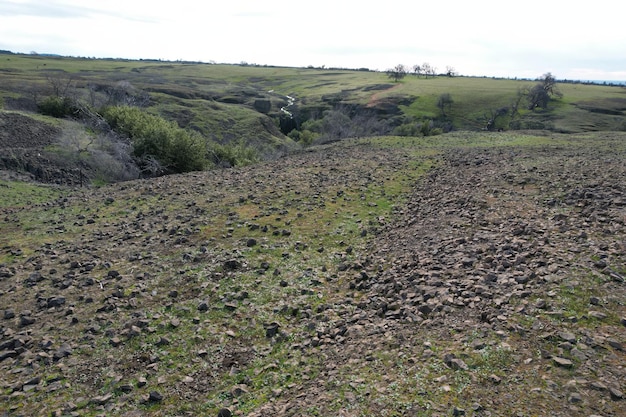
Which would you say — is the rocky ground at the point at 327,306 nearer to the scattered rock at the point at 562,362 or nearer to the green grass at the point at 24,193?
the scattered rock at the point at 562,362

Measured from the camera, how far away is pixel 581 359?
7617 millimetres

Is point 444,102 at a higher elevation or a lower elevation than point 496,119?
higher

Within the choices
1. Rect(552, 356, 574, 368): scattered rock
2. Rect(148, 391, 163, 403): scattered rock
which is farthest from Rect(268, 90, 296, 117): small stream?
Rect(552, 356, 574, 368): scattered rock

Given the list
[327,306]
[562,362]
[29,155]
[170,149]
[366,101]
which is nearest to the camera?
[562,362]

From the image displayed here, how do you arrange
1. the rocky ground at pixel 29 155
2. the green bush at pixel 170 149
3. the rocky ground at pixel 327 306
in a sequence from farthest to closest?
the green bush at pixel 170 149
the rocky ground at pixel 29 155
the rocky ground at pixel 327 306

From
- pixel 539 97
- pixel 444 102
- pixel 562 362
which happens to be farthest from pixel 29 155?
pixel 539 97

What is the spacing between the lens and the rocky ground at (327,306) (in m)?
7.79

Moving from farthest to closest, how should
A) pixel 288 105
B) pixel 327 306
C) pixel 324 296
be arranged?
1. pixel 288 105
2. pixel 324 296
3. pixel 327 306

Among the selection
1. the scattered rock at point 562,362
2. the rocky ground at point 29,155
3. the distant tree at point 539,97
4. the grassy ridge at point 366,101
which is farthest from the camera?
the distant tree at point 539,97

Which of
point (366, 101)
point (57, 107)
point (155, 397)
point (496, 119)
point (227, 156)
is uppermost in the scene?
point (366, 101)

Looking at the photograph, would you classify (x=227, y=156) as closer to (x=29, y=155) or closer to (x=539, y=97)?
(x=29, y=155)

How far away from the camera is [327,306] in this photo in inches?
468

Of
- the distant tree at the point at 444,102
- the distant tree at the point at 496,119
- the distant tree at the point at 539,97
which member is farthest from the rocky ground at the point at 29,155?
the distant tree at the point at 539,97

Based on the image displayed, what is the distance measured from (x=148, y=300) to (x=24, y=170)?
98.9ft
